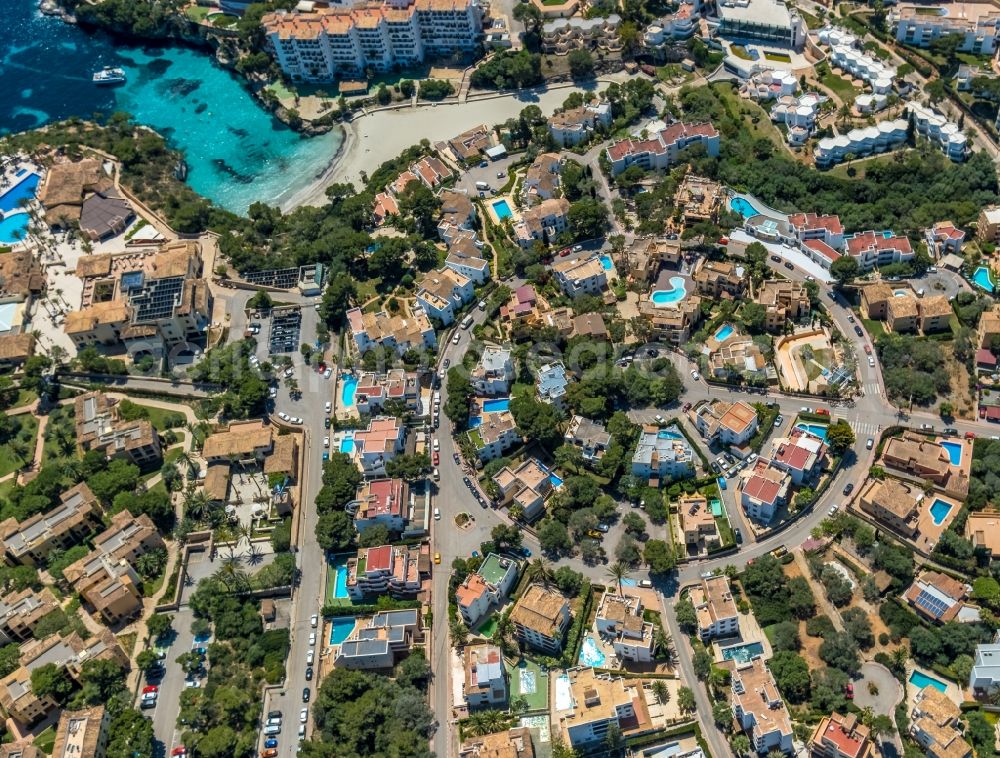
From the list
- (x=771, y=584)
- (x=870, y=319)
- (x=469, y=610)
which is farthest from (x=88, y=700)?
(x=870, y=319)

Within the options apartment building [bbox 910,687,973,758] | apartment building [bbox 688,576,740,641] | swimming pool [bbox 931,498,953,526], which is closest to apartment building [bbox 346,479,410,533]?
apartment building [bbox 688,576,740,641]

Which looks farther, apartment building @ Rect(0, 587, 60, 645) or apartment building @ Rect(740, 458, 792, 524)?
apartment building @ Rect(740, 458, 792, 524)

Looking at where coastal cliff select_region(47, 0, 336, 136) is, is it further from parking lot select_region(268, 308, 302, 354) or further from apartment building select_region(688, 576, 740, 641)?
apartment building select_region(688, 576, 740, 641)

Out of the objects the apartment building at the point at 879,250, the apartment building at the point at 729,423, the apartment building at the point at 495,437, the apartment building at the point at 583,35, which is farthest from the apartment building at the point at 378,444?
the apartment building at the point at 583,35

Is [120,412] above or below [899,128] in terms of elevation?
below

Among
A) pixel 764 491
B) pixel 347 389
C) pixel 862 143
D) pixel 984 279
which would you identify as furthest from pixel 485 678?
pixel 862 143

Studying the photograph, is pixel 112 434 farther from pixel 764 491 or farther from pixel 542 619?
pixel 764 491

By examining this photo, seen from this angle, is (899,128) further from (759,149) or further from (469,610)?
(469,610)
